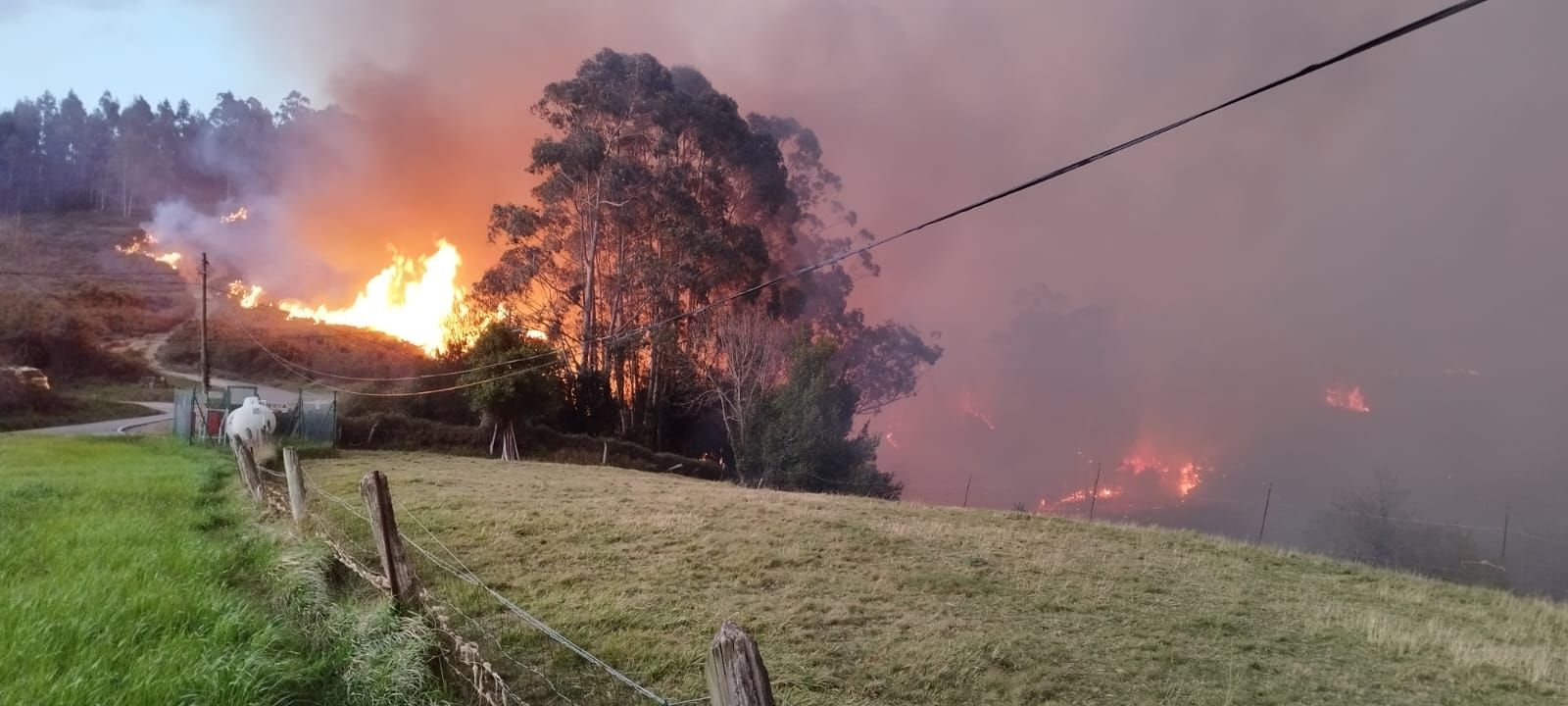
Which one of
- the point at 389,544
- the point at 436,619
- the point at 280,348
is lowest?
the point at 436,619

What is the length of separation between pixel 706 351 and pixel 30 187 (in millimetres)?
66714

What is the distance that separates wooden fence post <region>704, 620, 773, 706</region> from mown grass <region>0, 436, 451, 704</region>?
321cm

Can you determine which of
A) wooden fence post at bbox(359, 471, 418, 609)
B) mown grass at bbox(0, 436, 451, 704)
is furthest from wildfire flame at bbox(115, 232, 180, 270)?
wooden fence post at bbox(359, 471, 418, 609)

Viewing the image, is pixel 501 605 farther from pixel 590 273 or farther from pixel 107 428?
pixel 590 273

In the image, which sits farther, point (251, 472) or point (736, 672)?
point (251, 472)

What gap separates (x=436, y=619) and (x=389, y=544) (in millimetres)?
622

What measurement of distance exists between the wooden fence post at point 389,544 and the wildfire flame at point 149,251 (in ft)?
190

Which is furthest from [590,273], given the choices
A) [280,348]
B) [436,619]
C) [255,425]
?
[436,619]

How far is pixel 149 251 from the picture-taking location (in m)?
54.3

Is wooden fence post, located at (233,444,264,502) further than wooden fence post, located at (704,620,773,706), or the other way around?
wooden fence post, located at (233,444,264,502)

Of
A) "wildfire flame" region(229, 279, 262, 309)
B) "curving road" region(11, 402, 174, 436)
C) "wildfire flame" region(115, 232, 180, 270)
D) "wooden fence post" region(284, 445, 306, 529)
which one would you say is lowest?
"curving road" region(11, 402, 174, 436)

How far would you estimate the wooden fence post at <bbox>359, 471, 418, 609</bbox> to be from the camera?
5.67 metres

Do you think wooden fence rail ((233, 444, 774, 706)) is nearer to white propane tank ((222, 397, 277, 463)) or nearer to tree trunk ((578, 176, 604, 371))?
white propane tank ((222, 397, 277, 463))

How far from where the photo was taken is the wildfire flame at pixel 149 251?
5197cm
